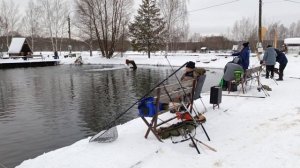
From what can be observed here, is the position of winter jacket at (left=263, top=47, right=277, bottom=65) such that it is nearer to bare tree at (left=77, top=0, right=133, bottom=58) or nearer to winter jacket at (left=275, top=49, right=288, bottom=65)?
winter jacket at (left=275, top=49, right=288, bottom=65)

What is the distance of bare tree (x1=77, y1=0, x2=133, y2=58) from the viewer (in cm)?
4869

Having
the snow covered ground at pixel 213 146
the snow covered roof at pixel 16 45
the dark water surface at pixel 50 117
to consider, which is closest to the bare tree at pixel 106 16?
the snow covered roof at pixel 16 45

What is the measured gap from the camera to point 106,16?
48.7 metres

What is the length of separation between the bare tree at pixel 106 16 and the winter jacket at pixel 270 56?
3598 centimetres

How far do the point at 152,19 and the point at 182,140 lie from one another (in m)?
42.8

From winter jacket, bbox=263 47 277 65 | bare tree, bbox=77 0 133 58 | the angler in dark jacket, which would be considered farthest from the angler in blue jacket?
bare tree, bbox=77 0 133 58

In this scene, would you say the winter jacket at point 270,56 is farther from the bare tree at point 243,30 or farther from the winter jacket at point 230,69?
the bare tree at point 243,30

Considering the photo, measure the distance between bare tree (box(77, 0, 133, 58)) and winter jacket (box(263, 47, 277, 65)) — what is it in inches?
1417

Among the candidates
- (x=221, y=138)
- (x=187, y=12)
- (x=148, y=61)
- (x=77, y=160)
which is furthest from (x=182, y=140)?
(x=187, y=12)

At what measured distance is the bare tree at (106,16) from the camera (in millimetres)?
48688

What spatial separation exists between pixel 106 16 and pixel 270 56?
36.5m

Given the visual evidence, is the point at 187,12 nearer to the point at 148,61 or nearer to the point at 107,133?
the point at 148,61

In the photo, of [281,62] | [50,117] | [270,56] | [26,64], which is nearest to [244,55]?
[270,56]

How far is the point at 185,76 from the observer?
8828 millimetres
